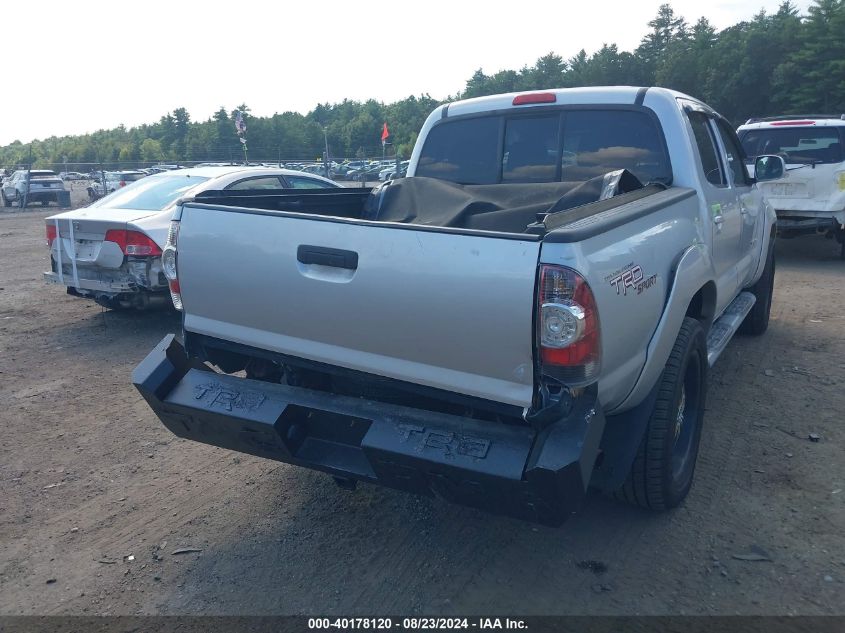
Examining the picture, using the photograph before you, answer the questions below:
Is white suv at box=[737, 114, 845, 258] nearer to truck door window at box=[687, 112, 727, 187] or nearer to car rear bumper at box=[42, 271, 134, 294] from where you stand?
truck door window at box=[687, 112, 727, 187]

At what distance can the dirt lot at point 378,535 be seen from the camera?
3082 mm

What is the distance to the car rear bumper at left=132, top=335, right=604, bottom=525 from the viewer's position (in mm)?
2596

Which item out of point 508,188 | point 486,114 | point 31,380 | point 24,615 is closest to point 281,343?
point 24,615

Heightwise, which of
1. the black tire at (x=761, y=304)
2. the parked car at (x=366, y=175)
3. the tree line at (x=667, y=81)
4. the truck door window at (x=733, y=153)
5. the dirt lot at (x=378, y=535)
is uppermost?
the tree line at (x=667, y=81)

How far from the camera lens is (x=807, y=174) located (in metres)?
10.4

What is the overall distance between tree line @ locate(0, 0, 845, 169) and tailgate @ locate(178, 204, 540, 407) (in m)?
31.3

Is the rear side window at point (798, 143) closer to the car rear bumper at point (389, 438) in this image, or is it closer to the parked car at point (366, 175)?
the car rear bumper at point (389, 438)

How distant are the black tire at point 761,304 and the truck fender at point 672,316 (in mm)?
2971

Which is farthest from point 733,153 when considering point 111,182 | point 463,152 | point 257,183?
point 111,182

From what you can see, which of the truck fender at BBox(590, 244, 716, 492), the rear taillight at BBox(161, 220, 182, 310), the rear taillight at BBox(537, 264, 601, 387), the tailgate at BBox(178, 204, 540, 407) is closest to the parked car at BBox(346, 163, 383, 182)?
the rear taillight at BBox(161, 220, 182, 310)

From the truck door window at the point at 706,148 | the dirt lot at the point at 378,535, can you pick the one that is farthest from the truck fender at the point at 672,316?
the truck door window at the point at 706,148

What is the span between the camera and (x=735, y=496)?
385cm

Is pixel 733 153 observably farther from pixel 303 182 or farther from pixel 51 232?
pixel 51 232

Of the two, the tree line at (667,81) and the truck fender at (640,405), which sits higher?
the tree line at (667,81)
